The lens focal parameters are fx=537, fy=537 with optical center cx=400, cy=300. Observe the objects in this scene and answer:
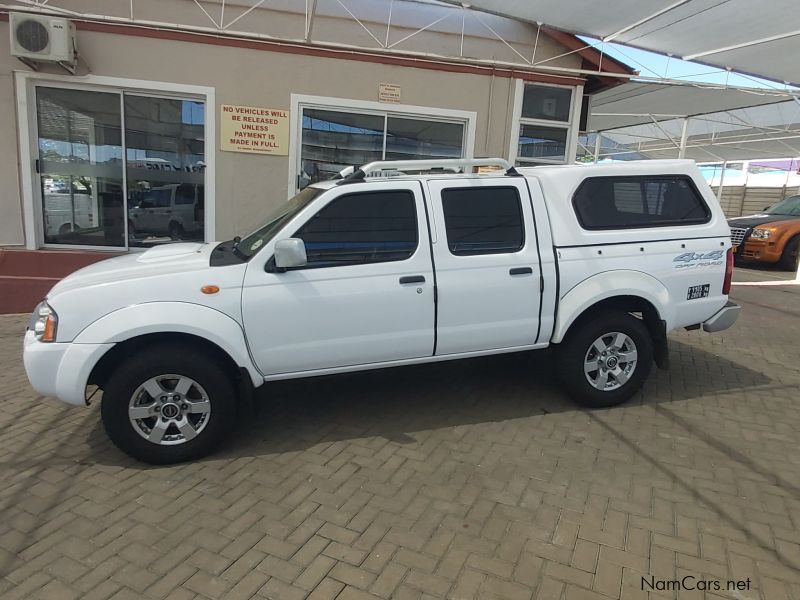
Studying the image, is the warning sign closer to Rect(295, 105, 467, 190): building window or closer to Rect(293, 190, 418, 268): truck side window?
Rect(295, 105, 467, 190): building window

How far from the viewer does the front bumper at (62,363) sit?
11.0 ft

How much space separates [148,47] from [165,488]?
6.45 meters

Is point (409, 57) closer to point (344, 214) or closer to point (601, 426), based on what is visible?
point (344, 214)

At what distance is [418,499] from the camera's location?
3205mm

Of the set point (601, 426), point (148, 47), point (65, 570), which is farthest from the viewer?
point (148, 47)

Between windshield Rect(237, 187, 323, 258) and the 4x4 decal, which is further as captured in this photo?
the 4x4 decal

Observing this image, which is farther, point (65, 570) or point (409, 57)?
point (409, 57)

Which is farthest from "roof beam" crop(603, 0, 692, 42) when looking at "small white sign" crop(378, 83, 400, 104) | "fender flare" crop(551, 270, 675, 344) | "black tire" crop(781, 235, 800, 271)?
"black tire" crop(781, 235, 800, 271)

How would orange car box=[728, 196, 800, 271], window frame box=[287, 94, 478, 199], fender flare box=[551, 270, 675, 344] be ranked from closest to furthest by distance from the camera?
fender flare box=[551, 270, 675, 344]
window frame box=[287, 94, 478, 199]
orange car box=[728, 196, 800, 271]

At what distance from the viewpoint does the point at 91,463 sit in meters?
3.60

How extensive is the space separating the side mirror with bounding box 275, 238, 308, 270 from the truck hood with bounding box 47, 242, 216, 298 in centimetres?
52

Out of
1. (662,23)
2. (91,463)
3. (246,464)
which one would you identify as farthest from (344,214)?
(662,23)

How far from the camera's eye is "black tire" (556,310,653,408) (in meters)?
4.30

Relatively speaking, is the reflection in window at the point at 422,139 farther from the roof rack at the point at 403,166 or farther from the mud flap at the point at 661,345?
the mud flap at the point at 661,345
